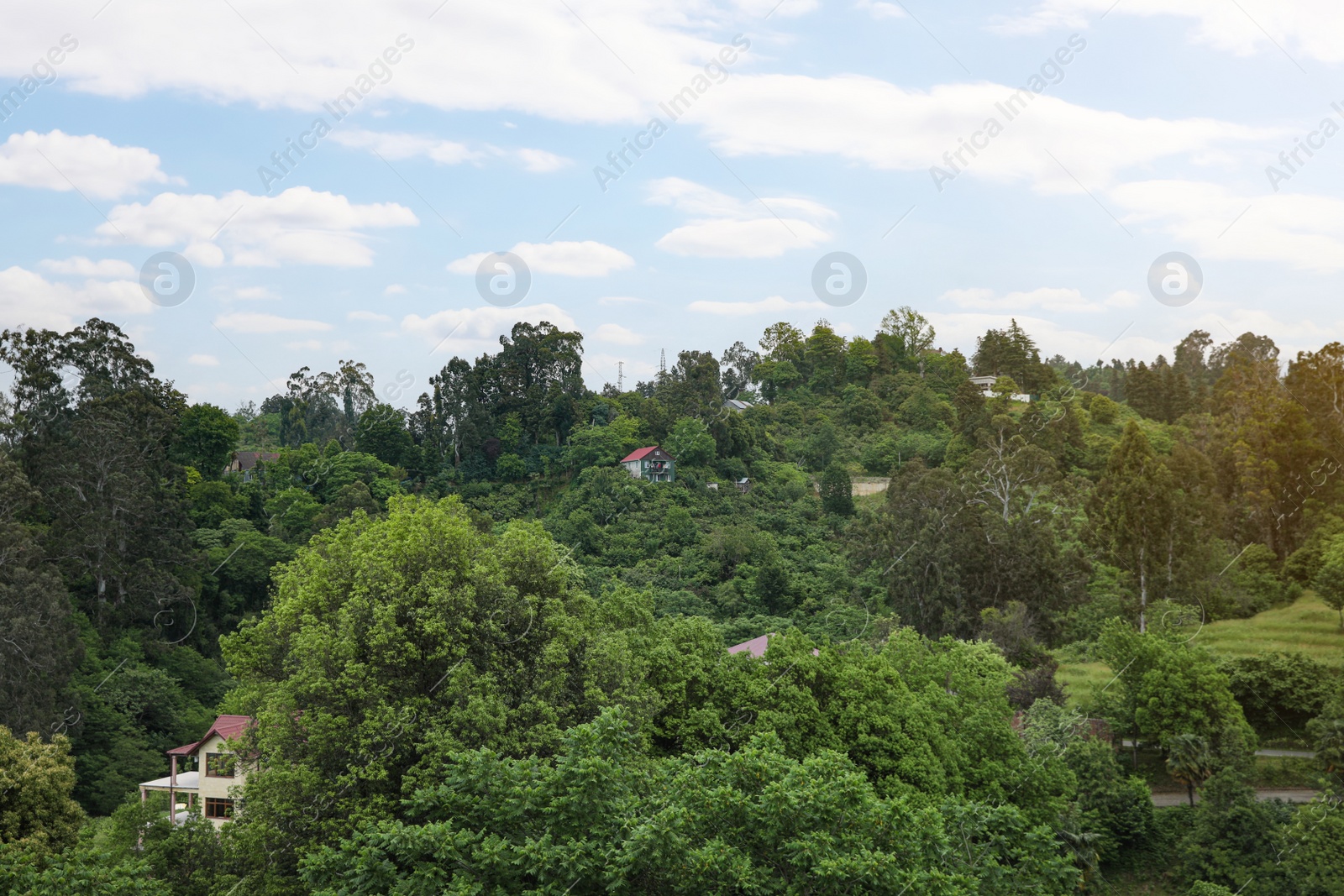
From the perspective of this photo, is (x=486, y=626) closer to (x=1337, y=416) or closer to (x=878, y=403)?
(x=1337, y=416)

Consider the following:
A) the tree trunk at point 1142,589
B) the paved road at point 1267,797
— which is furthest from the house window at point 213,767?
the tree trunk at point 1142,589

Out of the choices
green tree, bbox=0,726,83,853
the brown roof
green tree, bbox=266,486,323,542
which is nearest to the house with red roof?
green tree, bbox=0,726,83,853

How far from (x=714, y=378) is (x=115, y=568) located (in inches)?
1094

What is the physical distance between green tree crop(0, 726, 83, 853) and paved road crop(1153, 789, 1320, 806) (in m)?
20.2

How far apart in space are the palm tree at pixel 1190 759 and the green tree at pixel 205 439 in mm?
33947

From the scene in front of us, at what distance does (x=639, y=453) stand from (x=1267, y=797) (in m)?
26.9

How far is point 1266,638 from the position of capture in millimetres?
23781

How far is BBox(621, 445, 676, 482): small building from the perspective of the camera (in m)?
40.6

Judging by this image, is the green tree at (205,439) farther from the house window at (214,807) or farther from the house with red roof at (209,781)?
the house window at (214,807)

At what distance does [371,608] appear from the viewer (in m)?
12.2

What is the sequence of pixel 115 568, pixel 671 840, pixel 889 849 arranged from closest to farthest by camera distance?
pixel 671 840, pixel 889 849, pixel 115 568

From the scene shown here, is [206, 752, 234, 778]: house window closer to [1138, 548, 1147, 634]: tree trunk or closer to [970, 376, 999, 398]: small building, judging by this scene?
[1138, 548, 1147, 634]: tree trunk

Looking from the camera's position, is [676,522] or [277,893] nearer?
[277,893]

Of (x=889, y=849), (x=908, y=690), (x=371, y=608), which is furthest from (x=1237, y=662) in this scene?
(x=371, y=608)
